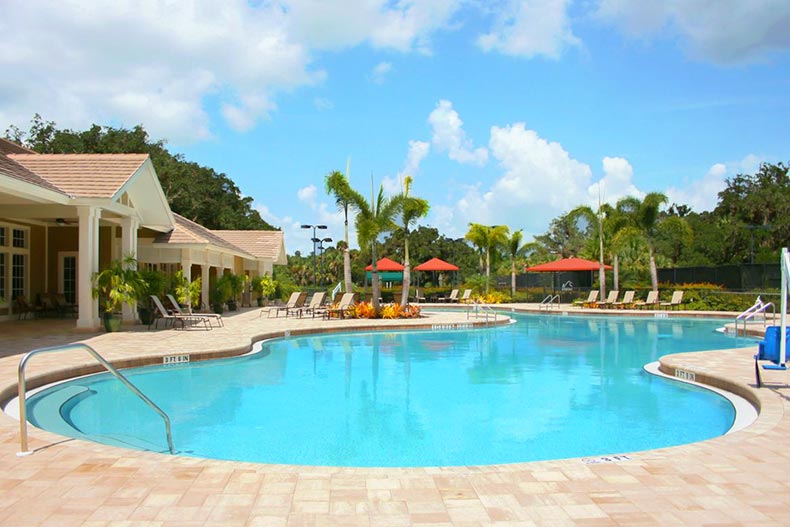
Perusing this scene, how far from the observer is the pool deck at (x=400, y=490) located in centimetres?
352

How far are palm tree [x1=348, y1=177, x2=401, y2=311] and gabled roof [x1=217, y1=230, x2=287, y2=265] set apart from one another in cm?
1141

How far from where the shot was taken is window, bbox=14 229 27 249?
61.1 feet

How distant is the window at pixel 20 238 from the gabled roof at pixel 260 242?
1334cm

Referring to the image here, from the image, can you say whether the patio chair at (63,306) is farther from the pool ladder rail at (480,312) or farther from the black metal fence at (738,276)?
the black metal fence at (738,276)

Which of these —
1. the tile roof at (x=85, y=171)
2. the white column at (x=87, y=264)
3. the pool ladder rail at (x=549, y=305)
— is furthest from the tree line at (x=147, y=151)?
the white column at (x=87, y=264)

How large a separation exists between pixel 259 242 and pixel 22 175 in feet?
67.6

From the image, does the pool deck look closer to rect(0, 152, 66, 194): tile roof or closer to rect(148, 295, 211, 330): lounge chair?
rect(0, 152, 66, 194): tile roof

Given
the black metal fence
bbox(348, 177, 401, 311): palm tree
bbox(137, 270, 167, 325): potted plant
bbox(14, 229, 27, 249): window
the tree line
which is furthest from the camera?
the tree line

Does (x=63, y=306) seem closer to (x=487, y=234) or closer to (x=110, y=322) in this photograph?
(x=110, y=322)

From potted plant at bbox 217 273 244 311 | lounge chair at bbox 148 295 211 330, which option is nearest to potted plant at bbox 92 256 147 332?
lounge chair at bbox 148 295 211 330

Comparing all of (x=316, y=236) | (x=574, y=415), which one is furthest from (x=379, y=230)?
(x=316, y=236)

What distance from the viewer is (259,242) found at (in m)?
33.8

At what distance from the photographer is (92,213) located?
1485cm

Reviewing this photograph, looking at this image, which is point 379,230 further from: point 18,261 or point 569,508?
point 569,508
